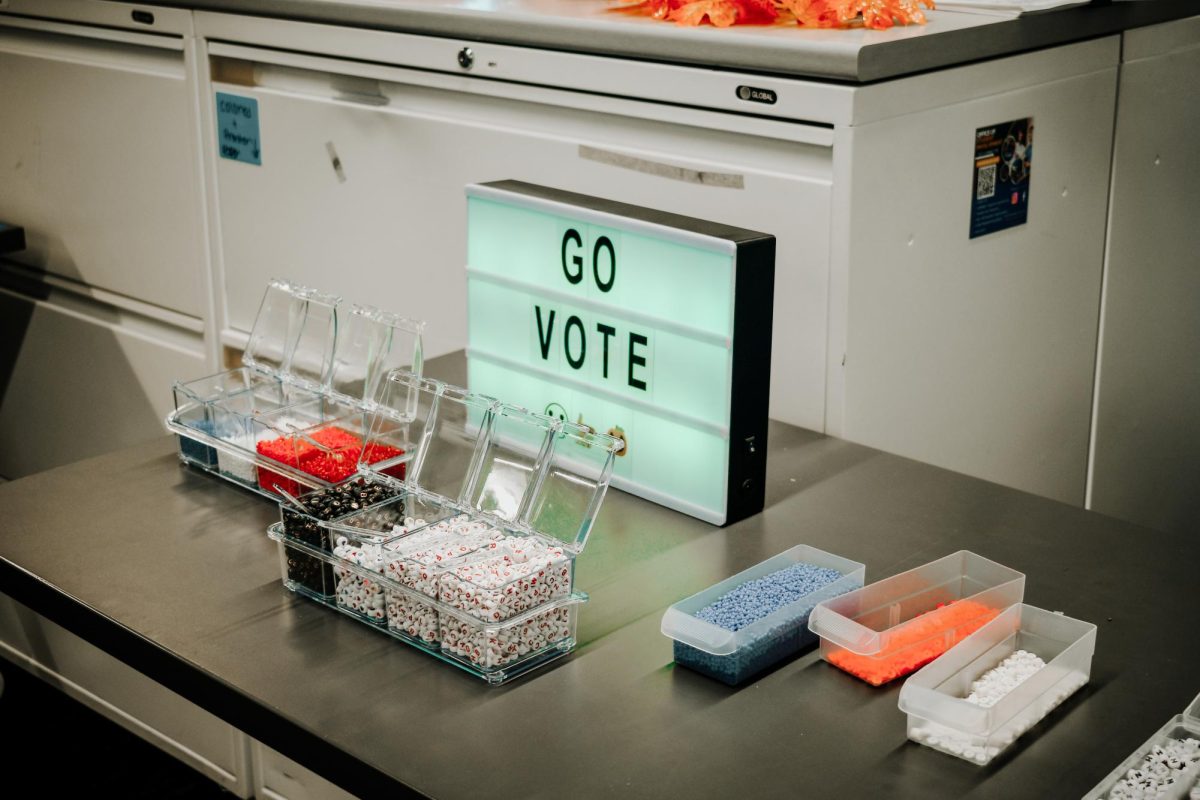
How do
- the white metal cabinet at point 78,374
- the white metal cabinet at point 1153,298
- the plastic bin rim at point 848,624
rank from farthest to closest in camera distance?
the white metal cabinet at point 78,374, the white metal cabinet at point 1153,298, the plastic bin rim at point 848,624

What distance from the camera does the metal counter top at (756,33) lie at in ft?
5.03

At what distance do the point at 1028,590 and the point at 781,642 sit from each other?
→ 269 mm

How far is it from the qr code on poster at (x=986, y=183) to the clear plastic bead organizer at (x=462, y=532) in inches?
25.9

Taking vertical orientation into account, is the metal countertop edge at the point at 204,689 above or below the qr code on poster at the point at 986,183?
below

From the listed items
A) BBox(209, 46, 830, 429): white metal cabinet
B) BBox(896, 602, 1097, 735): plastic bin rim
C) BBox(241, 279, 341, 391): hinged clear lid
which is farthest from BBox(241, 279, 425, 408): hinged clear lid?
BBox(896, 602, 1097, 735): plastic bin rim

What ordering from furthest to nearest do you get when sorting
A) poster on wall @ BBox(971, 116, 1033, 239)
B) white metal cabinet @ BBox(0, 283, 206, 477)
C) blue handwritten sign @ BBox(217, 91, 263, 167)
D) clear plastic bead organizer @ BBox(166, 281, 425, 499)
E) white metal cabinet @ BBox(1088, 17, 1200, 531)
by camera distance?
white metal cabinet @ BBox(0, 283, 206, 477)
blue handwritten sign @ BBox(217, 91, 263, 167)
white metal cabinet @ BBox(1088, 17, 1200, 531)
poster on wall @ BBox(971, 116, 1033, 239)
clear plastic bead organizer @ BBox(166, 281, 425, 499)

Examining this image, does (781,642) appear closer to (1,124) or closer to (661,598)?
(661,598)

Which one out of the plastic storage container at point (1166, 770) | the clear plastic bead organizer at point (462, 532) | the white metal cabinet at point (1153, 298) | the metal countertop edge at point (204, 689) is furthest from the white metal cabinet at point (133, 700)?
the white metal cabinet at point (1153, 298)

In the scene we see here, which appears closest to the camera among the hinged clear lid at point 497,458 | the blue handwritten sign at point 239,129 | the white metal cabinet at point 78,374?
the hinged clear lid at point 497,458

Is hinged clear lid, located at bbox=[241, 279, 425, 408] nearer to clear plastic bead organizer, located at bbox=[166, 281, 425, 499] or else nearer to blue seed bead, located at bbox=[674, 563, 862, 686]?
clear plastic bead organizer, located at bbox=[166, 281, 425, 499]

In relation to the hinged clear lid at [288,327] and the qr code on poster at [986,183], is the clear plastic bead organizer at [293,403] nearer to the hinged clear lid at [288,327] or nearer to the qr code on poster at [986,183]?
the hinged clear lid at [288,327]

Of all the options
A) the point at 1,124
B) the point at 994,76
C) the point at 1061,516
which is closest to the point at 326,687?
the point at 1061,516

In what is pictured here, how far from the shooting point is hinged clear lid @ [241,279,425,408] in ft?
4.92

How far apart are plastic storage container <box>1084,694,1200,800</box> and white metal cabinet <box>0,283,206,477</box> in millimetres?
1946
